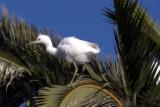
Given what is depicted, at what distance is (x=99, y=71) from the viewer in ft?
27.5

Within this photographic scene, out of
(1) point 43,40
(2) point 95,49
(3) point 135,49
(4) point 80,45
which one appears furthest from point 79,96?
(1) point 43,40

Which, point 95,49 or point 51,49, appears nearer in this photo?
point 95,49

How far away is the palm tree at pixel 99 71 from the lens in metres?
7.46

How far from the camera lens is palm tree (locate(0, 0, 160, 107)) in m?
7.46

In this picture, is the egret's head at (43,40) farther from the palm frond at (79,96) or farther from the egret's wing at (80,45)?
the palm frond at (79,96)

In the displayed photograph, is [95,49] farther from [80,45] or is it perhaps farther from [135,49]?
[135,49]

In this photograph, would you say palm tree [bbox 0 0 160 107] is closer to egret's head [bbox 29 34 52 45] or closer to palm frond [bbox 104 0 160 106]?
palm frond [bbox 104 0 160 106]

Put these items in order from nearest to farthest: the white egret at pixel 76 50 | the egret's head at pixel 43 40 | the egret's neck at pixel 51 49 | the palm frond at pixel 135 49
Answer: the palm frond at pixel 135 49 → the white egret at pixel 76 50 → the egret's neck at pixel 51 49 → the egret's head at pixel 43 40

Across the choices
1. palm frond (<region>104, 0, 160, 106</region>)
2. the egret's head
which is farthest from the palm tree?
the egret's head

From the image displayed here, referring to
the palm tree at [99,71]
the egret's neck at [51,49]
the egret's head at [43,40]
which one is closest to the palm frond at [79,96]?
the palm tree at [99,71]

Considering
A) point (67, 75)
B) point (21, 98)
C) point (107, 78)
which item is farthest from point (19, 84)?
point (107, 78)

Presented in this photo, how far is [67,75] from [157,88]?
4.61ft

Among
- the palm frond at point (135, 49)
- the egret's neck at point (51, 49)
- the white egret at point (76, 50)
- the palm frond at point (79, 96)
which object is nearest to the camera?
the palm frond at point (79, 96)

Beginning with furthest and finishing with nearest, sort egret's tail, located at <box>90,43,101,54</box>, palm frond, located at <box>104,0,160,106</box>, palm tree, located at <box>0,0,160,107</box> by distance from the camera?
egret's tail, located at <box>90,43,101,54</box> < palm frond, located at <box>104,0,160,106</box> < palm tree, located at <box>0,0,160,107</box>
